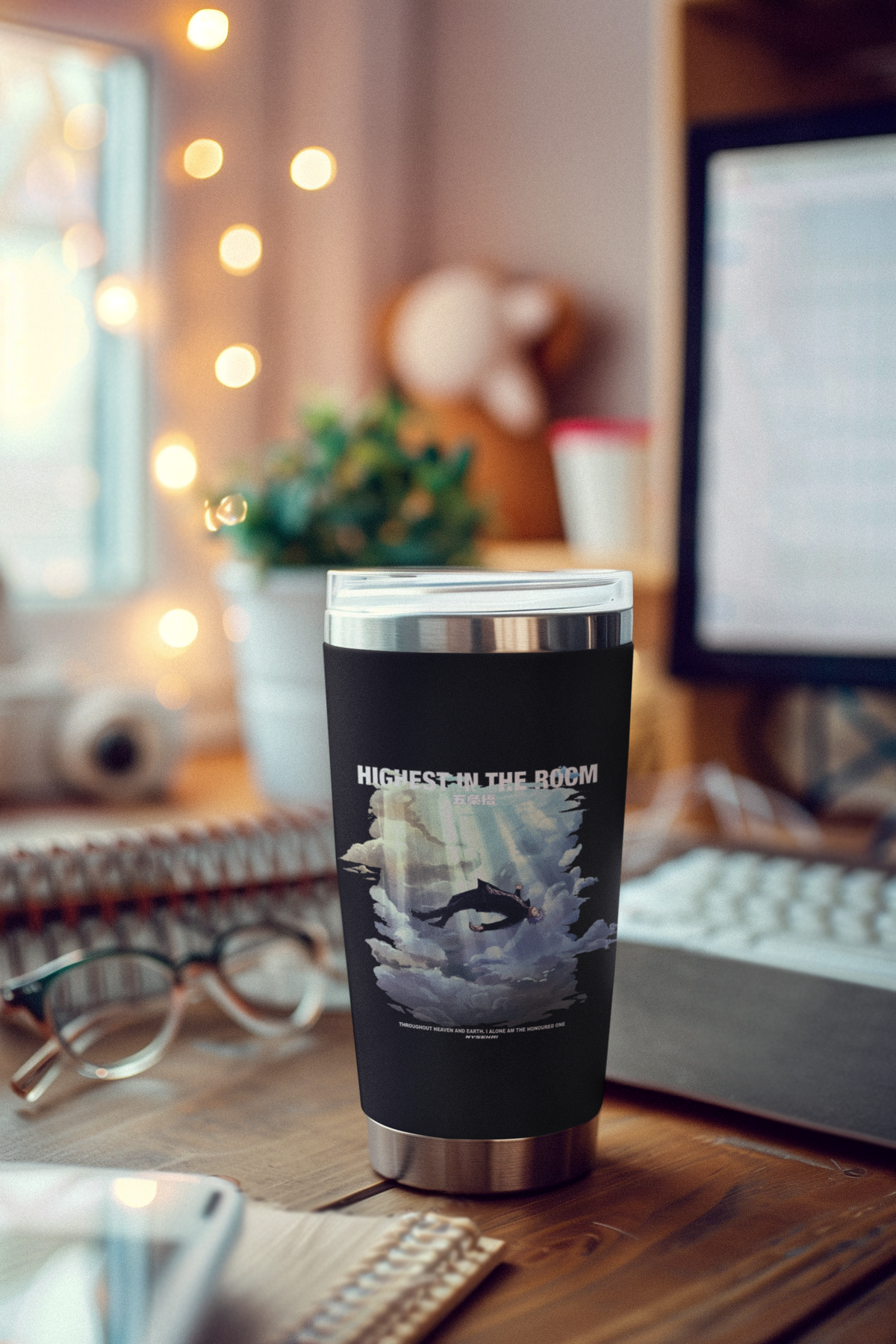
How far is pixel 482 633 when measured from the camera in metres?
0.27

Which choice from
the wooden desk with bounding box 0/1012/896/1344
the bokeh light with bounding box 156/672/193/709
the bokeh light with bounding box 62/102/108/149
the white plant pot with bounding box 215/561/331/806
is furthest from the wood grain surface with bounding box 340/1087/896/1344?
the bokeh light with bounding box 62/102/108/149

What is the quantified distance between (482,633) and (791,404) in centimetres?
56

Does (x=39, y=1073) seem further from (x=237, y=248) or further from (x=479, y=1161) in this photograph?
(x=237, y=248)

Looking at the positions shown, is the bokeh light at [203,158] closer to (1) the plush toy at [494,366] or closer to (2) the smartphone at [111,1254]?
(1) the plush toy at [494,366]

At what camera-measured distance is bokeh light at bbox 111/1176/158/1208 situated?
26 cm

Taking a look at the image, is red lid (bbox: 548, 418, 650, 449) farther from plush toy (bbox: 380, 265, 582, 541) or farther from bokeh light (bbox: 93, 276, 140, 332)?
bokeh light (bbox: 93, 276, 140, 332)

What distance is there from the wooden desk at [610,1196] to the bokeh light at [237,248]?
0.93 m

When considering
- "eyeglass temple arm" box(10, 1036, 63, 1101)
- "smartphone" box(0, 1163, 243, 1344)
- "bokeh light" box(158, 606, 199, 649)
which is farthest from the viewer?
"bokeh light" box(158, 606, 199, 649)

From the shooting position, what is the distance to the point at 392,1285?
245 millimetres

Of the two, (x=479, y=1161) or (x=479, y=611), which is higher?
(x=479, y=611)

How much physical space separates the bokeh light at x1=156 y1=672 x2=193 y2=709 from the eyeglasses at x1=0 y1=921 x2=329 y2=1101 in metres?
0.42

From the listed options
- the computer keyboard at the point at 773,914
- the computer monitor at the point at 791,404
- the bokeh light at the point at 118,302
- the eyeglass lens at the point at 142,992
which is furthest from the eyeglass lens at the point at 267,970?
the bokeh light at the point at 118,302

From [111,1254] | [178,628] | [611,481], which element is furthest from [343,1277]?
[178,628]

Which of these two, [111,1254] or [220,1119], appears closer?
[111,1254]
